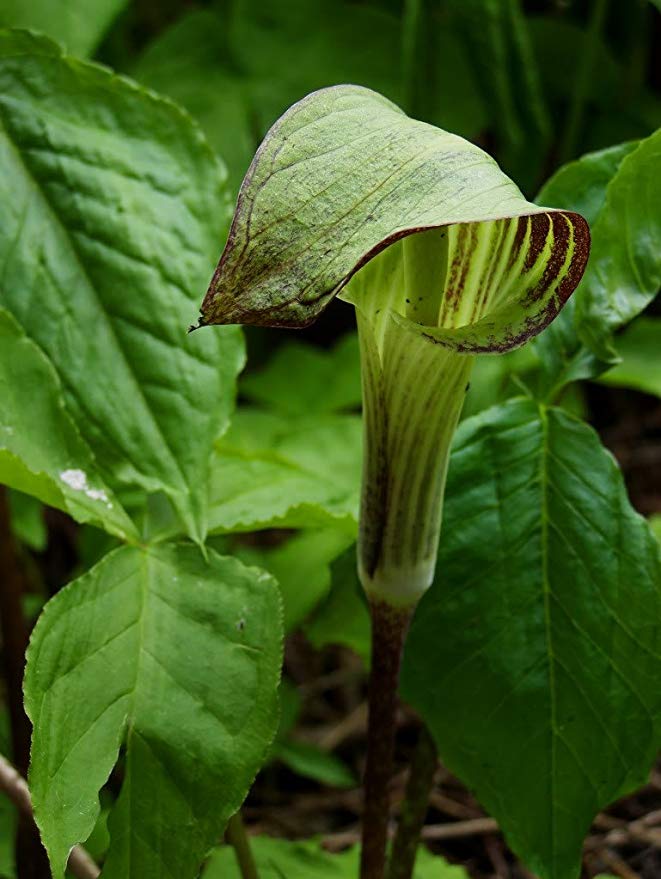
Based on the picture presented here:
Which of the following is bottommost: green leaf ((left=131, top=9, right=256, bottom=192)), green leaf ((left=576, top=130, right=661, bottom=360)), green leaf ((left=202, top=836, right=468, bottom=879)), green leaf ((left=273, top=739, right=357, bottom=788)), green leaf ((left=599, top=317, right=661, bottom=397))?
green leaf ((left=273, top=739, right=357, bottom=788))

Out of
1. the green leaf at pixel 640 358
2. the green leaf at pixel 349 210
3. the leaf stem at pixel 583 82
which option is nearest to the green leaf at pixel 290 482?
the green leaf at pixel 349 210

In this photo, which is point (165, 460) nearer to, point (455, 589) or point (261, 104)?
point (455, 589)

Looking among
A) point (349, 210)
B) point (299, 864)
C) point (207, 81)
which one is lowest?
point (299, 864)

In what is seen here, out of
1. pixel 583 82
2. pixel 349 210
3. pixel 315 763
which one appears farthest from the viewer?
pixel 583 82

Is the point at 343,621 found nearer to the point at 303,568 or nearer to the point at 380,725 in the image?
the point at 303,568

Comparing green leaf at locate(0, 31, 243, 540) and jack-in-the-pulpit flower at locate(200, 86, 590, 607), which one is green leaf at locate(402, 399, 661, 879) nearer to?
jack-in-the-pulpit flower at locate(200, 86, 590, 607)

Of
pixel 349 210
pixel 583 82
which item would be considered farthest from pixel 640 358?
pixel 349 210

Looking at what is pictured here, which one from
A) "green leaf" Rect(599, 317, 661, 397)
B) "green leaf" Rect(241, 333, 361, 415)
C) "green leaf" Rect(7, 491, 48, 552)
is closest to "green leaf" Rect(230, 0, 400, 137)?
"green leaf" Rect(241, 333, 361, 415)
